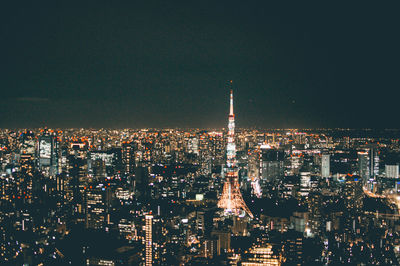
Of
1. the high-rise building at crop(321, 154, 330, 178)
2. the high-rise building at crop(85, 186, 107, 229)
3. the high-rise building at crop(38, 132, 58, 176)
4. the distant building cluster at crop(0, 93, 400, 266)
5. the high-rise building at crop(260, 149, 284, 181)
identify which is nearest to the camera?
the distant building cluster at crop(0, 93, 400, 266)

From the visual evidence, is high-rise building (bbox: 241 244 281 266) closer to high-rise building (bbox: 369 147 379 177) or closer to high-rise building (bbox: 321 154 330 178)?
high-rise building (bbox: 369 147 379 177)

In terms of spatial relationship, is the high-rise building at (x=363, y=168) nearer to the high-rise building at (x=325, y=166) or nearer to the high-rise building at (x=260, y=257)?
the high-rise building at (x=325, y=166)

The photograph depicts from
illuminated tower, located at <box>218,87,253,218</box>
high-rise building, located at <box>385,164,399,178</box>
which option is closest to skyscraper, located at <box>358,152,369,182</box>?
high-rise building, located at <box>385,164,399,178</box>

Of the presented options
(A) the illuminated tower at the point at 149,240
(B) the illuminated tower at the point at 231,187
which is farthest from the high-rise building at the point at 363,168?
(A) the illuminated tower at the point at 149,240

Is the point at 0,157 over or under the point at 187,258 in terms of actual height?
over

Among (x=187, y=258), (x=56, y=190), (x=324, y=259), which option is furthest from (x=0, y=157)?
(x=324, y=259)

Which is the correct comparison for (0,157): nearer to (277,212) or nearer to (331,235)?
(277,212)

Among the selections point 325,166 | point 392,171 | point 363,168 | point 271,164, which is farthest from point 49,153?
point 392,171

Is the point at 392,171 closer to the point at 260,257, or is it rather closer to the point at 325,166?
the point at 325,166
